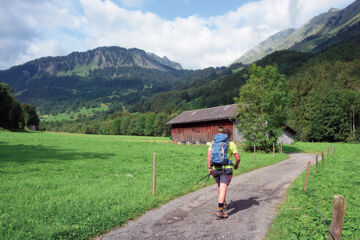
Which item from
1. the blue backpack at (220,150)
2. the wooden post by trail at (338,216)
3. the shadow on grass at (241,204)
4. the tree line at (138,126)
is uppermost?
the tree line at (138,126)

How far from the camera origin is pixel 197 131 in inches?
1656

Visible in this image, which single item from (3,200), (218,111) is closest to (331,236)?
(3,200)

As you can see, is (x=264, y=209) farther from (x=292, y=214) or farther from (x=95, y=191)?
(x=95, y=191)

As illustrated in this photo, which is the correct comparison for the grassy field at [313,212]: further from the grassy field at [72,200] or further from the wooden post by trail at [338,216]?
the grassy field at [72,200]

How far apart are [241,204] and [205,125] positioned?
33201 mm

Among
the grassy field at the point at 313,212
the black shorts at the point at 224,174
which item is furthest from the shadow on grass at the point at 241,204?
the black shorts at the point at 224,174

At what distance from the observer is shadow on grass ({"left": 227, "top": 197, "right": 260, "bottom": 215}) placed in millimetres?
6992

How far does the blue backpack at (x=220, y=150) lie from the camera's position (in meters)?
6.14

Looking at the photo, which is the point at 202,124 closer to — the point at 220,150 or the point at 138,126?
the point at 220,150

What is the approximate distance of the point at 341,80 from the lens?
62.8 metres

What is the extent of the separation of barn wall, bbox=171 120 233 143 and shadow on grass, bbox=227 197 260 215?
28551 mm

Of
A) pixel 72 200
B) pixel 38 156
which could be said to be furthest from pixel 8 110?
pixel 72 200

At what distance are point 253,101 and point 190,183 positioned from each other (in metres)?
19.8

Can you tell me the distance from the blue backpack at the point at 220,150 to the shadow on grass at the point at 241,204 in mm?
1884
